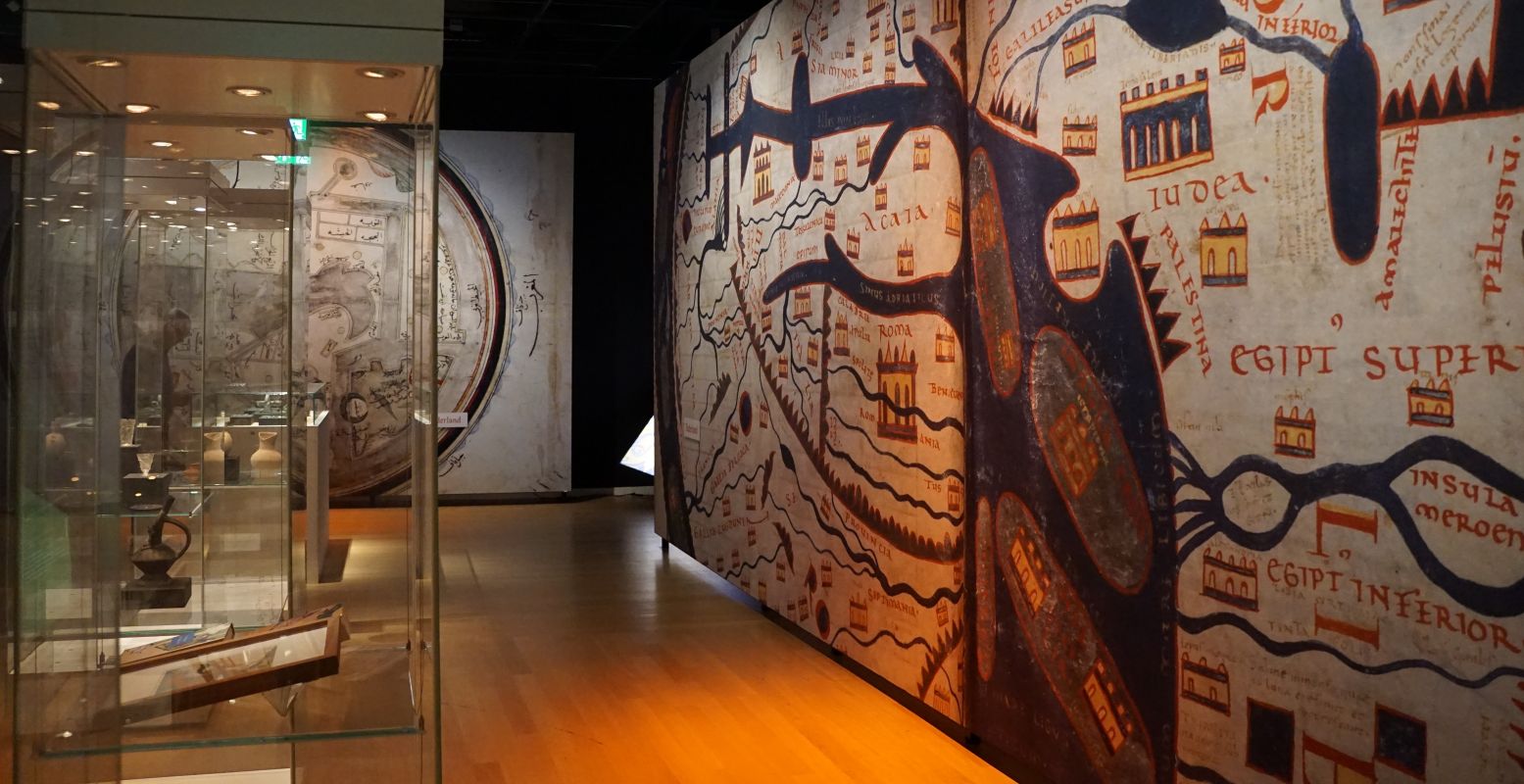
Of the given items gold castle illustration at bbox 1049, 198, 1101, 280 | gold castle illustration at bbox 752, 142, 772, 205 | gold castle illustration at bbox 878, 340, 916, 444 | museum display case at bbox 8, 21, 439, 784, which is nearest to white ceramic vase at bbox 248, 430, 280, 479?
museum display case at bbox 8, 21, 439, 784

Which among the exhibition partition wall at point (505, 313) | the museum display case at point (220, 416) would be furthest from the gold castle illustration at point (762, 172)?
the exhibition partition wall at point (505, 313)

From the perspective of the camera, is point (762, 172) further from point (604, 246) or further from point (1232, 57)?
point (604, 246)

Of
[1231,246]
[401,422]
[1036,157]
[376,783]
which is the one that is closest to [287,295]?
[401,422]

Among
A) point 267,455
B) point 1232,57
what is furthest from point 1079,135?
point 267,455

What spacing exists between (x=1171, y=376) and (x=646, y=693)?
2533 millimetres

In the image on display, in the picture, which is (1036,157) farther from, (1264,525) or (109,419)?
(109,419)

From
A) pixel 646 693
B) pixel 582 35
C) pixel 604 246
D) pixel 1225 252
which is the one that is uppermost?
pixel 582 35

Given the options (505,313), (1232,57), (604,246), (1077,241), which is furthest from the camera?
(604,246)

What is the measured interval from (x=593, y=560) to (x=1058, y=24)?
492 centimetres

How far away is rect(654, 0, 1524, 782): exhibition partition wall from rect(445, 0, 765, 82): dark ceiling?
326 centimetres

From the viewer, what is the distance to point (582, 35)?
29.6 feet

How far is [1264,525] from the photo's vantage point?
2.71 meters

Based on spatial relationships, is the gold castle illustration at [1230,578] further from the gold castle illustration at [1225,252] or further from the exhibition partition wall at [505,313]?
the exhibition partition wall at [505,313]

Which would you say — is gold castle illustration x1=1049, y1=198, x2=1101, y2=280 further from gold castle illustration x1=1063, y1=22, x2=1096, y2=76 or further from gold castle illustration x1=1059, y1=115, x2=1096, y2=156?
gold castle illustration x1=1063, y1=22, x2=1096, y2=76
